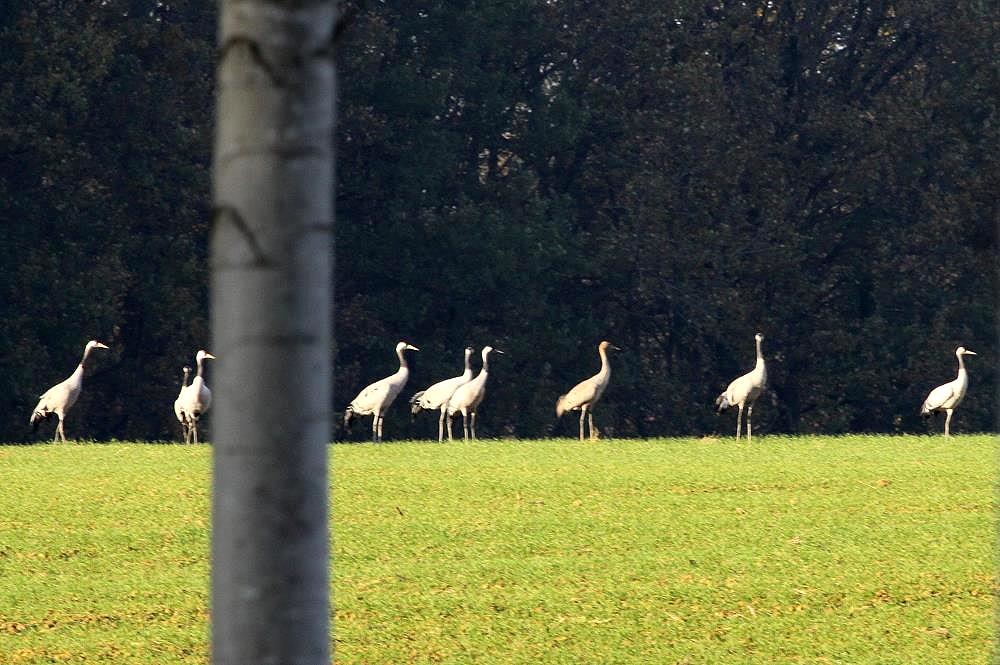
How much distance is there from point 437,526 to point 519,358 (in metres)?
24.9

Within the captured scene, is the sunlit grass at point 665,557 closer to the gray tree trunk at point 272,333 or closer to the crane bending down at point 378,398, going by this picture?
the crane bending down at point 378,398

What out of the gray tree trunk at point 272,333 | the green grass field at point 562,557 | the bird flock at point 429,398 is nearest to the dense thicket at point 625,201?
the bird flock at point 429,398

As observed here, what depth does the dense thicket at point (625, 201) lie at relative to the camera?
35.8m

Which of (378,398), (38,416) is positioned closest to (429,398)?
(378,398)

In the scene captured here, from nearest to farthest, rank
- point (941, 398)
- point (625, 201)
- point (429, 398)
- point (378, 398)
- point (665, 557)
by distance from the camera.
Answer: point (665, 557), point (378, 398), point (941, 398), point (429, 398), point (625, 201)

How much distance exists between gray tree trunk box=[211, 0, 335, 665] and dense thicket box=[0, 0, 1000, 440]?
103 ft

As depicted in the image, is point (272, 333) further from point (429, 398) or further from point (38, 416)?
point (429, 398)

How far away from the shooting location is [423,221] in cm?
3878

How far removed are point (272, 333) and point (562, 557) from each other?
1019 cm

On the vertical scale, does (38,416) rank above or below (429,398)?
below

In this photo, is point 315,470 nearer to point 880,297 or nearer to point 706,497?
point 706,497

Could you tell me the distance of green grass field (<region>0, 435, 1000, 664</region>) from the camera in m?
10.7

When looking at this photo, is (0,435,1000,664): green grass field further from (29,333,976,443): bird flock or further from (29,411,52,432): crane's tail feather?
(29,411,52,432): crane's tail feather

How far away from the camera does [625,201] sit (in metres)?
41.9
